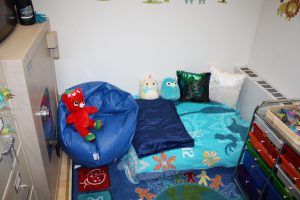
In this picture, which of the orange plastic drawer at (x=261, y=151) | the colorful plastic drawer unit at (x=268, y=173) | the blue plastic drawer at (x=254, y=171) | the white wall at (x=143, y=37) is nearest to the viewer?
the colorful plastic drawer unit at (x=268, y=173)

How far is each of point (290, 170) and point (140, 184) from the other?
1058mm

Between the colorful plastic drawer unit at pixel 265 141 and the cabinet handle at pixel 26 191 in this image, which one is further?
the colorful plastic drawer unit at pixel 265 141

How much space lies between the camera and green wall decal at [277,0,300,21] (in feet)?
6.44

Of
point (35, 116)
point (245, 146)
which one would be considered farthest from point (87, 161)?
point (245, 146)

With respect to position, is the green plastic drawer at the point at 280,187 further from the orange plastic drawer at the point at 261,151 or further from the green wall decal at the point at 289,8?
the green wall decal at the point at 289,8

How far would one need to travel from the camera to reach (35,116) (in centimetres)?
134

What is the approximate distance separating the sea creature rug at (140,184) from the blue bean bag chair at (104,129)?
0.14 metres

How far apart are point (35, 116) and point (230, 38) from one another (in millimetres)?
1913

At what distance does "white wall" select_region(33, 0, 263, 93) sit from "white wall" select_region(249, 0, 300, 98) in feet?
0.41

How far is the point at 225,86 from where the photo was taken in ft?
8.05

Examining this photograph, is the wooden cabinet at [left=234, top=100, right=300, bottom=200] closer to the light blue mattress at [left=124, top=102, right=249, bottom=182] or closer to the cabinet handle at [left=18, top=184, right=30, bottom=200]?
the light blue mattress at [left=124, top=102, right=249, bottom=182]

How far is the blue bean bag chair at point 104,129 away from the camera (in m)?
1.92

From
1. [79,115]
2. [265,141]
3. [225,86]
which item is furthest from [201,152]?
[79,115]

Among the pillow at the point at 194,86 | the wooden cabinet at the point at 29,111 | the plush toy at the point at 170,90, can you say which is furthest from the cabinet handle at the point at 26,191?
the pillow at the point at 194,86
